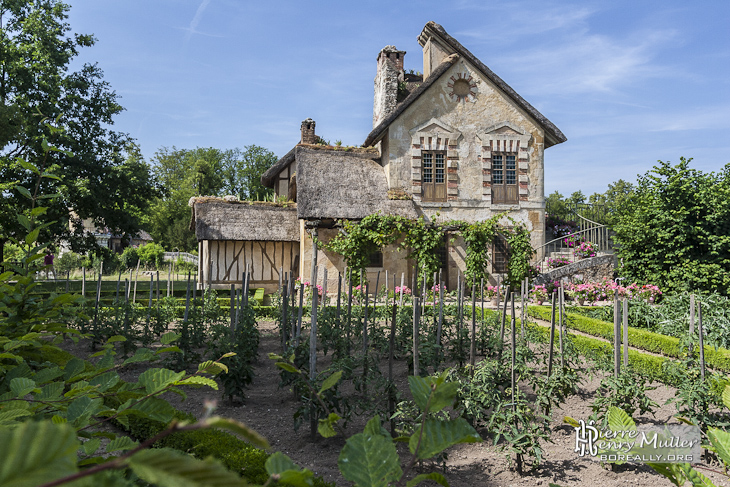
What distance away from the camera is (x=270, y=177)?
22781 millimetres

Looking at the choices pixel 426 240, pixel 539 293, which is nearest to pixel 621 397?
pixel 539 293

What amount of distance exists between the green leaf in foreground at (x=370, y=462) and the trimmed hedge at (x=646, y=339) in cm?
745

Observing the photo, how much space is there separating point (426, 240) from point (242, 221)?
656cm

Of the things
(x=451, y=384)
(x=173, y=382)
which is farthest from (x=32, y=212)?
(x=451, y=384)

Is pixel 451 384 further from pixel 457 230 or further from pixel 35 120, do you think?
pixel 35 120

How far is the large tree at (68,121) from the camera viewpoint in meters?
16.8

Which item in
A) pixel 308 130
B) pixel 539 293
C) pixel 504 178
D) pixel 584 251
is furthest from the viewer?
pixel 308 130

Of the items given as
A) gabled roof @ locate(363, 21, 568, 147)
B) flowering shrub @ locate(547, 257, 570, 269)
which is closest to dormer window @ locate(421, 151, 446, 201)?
gabled roof @ locate(363, 21, 568, 147)

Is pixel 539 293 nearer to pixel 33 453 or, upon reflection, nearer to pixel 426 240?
pixel 426 240

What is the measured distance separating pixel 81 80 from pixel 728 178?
20497 mm

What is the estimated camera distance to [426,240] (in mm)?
15391

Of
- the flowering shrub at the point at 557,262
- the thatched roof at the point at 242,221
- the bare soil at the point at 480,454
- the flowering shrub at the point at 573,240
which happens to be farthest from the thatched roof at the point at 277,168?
the bare soil at the point at 480,454

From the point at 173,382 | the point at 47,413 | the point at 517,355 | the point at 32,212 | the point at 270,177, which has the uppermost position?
the point at 270,177

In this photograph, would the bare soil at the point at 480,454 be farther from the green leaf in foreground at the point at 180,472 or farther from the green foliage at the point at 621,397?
the green leaf in foreground at the point at 180,472
